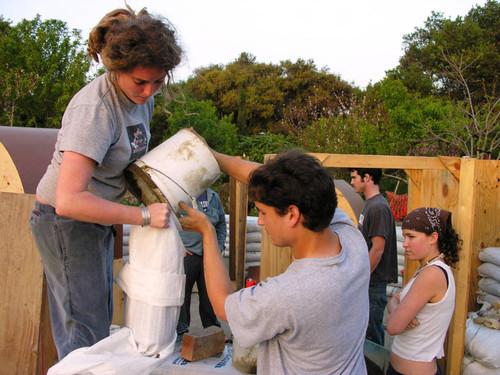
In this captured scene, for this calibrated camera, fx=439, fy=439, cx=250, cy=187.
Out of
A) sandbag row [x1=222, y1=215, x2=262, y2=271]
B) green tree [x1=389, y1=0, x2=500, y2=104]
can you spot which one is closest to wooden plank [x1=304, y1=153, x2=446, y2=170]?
sandbag row [x1=222, y1=215, x2=262, y2=271]

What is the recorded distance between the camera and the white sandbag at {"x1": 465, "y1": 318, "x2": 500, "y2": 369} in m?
3.16

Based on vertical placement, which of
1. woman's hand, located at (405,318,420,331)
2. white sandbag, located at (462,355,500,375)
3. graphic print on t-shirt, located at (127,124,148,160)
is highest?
graphic print on t-shirt, located at (127,124,148,160)

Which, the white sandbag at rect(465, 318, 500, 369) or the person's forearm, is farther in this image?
the white sandbag at rect(465, 318, 500, 369)

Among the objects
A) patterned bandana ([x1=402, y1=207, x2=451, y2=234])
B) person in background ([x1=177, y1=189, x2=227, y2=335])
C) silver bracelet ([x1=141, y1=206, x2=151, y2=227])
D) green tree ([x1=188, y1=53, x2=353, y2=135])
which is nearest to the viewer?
silver bracelet ([x1=141, y1=206, x2=151, y2=227])

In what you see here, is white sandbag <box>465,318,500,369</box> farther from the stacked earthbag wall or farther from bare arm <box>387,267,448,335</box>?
bare arm <box>387,267,448,335</box>

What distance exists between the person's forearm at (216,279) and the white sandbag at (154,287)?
16 centimetres

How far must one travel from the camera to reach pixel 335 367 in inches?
58.7

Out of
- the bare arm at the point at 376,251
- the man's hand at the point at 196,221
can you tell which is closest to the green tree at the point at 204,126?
the bare arm at the point at 376,251

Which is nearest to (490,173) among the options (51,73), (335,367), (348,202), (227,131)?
(348,202)

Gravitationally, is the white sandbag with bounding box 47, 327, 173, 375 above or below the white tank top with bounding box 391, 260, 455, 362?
above

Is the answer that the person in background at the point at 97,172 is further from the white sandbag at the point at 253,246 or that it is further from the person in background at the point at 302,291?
the white sandbag at the point at 253,246

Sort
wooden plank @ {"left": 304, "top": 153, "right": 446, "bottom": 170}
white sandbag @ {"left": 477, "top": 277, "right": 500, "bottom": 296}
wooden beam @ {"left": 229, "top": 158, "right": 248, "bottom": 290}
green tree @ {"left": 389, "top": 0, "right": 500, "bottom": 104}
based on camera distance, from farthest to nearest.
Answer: green tree @ {"left": 389, "top": 0, "right": 500, "bottom": 104}
wooden beam @ {"left": 229, "top": 158, "right": 248, "bottom": 290}
white sandbag @ {"left": 477, "top": 277, "right": 500, "bottom": 296}
wooden plank @ {"left": 304, "top": 153, "right": 446, "bottom": 170}

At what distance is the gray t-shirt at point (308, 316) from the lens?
1.35m

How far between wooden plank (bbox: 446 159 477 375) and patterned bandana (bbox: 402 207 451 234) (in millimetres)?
338
